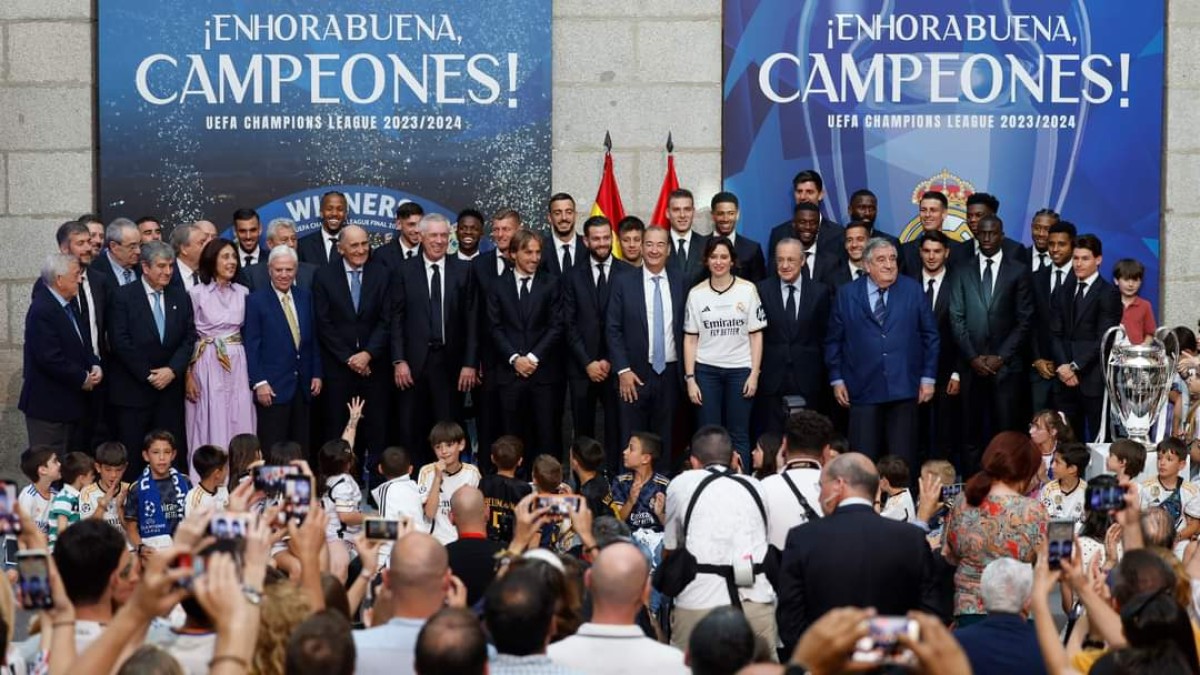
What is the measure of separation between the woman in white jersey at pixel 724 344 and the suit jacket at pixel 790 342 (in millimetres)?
129

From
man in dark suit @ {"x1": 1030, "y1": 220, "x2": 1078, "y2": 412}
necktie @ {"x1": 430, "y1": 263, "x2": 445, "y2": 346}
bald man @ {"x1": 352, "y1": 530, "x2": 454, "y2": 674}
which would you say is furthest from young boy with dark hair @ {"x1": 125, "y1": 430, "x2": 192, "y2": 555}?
man in dark suit @ {"x1": 1030, "y1": 220, "x2": 1078, "y2": 412}

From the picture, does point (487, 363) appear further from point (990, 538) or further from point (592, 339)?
point (990, 538)

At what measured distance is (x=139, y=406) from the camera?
38.7ft

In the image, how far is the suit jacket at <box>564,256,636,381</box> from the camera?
40.7 feet

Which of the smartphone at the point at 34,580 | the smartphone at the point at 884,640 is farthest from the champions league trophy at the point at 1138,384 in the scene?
the smartphone at the point at 34,580

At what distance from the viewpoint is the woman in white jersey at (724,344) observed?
12.2 m

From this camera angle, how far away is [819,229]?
13.1m

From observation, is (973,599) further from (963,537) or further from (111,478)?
(111,478)

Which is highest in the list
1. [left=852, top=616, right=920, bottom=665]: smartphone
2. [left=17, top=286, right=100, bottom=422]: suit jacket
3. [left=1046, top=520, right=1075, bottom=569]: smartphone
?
[left=17, top=286, right=100, bottom=422]: suit jacket

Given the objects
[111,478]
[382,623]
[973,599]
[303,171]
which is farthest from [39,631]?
[303,171]

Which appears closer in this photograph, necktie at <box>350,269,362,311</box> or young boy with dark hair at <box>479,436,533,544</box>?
young boy with dark hair at <box>479,436,533,544</box>

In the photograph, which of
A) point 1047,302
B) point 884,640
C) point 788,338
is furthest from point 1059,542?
point 1047,302

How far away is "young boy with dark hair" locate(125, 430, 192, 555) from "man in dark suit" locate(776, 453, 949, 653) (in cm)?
370

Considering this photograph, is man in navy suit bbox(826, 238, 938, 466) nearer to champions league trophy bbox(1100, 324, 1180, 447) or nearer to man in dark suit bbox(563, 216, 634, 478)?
champions league trophy bbox(1100, 324, 1180, 447)
